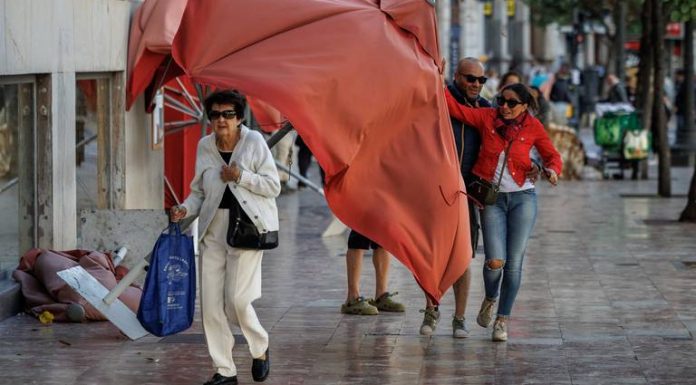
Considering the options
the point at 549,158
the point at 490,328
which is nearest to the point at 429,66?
the point at 549,158

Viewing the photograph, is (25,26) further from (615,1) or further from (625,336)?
(615,1)

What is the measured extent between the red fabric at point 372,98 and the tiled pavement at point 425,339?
0.71 metres

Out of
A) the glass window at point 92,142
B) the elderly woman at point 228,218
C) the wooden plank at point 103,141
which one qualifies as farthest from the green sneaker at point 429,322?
the wooden plank at point 103,141

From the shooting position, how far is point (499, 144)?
10289 millimetres

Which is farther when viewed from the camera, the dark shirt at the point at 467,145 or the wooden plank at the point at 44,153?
the wooden plank at the point at 44,153

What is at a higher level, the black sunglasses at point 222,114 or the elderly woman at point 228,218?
the black sunglasses at point 222,114

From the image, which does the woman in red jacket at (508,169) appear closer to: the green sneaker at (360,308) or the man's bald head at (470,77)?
the man's bald head at (470,77)

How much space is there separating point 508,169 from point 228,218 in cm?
221

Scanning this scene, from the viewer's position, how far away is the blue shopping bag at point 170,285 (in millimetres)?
8992

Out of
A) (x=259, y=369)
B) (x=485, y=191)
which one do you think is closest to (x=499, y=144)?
(x=485, y=191)

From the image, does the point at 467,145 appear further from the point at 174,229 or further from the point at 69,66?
the point at 69,66

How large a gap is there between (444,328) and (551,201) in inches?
457

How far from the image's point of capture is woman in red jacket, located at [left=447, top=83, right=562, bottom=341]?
10.3m

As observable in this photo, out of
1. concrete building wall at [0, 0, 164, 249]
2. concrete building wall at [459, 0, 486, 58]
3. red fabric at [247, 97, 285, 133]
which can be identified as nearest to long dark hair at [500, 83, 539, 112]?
concrete building wall at [0, 0, 164, 249]
